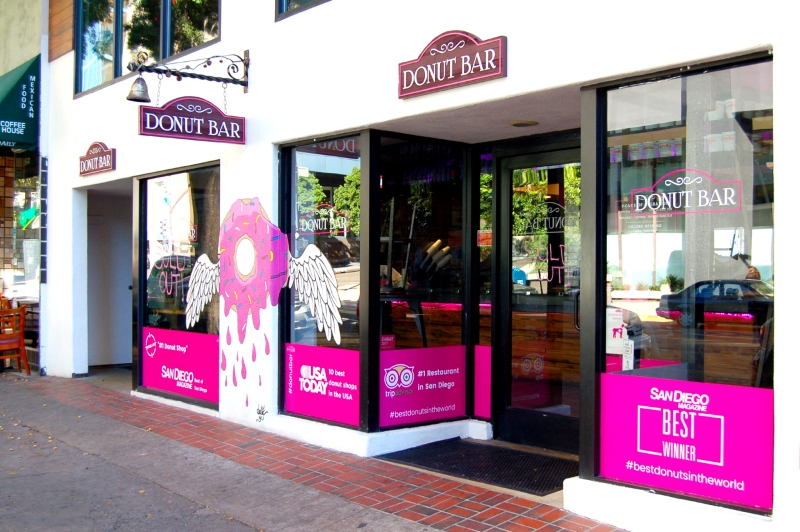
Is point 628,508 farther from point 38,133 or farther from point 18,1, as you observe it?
point 18,1

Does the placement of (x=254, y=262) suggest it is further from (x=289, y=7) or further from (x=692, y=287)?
(x=692, y=287)

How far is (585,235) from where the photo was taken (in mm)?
4887

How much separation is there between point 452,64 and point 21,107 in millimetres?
8062

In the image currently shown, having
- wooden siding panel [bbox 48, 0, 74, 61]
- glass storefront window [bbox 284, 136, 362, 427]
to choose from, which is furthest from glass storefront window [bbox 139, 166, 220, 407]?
wooden siding panel [bbox 48, 0, 74, 61]

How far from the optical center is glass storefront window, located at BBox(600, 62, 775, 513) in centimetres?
423

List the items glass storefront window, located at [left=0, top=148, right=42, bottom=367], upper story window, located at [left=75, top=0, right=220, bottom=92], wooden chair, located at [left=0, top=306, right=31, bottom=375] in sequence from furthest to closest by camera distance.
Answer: glass storefront window, located at [left=0, top=148, right=42, bottom=367], wooden chair, located at [left=0, top=306, right=31, bottom=375], upper story window, located at [left=75, top=0, right=220, bottom=92]

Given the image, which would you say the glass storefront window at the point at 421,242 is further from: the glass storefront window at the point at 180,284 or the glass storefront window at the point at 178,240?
the glass storefront window at the point at 178,240

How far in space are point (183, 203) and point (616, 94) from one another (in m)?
5.48

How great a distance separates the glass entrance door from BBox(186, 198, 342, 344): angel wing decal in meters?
1.53

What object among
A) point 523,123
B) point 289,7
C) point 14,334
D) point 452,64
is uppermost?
point 289,7

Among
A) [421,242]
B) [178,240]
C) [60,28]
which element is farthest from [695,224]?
[60,28]

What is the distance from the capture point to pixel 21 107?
1109cm

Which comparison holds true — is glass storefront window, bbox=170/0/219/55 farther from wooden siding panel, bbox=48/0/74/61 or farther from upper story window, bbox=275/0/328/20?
wooden siding panel, bbox=48/0/74/61

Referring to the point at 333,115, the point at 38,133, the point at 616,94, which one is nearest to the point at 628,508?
the point at 616,94
